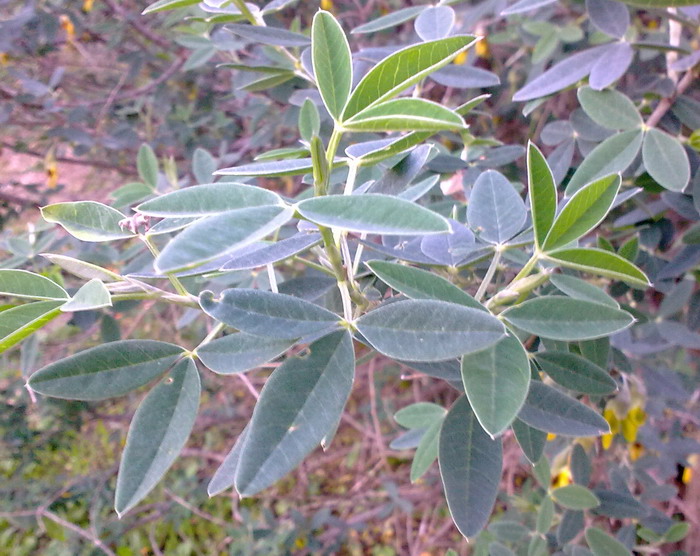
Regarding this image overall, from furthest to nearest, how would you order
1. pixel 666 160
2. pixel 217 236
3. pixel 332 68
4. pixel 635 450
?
pixel 635 450, pixel 666 160, pixel 332 68, pixel 217 236

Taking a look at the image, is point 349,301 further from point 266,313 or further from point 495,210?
point 495,210

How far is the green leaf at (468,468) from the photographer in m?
0.44

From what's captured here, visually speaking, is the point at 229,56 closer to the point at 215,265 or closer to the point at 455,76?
the point at 455,76

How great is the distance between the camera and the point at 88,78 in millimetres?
2303

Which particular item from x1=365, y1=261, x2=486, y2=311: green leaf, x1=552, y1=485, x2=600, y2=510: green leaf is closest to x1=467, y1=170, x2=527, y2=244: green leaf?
x1=365, y1=261, x2=486, y2=311: green leaf

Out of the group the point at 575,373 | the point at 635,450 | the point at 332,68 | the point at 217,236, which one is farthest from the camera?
the point at 635,450

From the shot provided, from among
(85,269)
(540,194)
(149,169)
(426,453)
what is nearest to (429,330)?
(540,194)

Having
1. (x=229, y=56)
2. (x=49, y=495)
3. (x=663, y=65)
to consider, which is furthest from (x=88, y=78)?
(x=663, y=65)

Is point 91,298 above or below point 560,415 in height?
above

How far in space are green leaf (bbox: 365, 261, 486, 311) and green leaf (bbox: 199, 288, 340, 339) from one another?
6cm

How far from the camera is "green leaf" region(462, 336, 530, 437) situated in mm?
373

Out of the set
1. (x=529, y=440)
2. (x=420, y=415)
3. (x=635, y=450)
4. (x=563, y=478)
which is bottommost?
(x=635, y=450)

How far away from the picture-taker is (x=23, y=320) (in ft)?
1.34

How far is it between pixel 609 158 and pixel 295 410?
1.95ft
